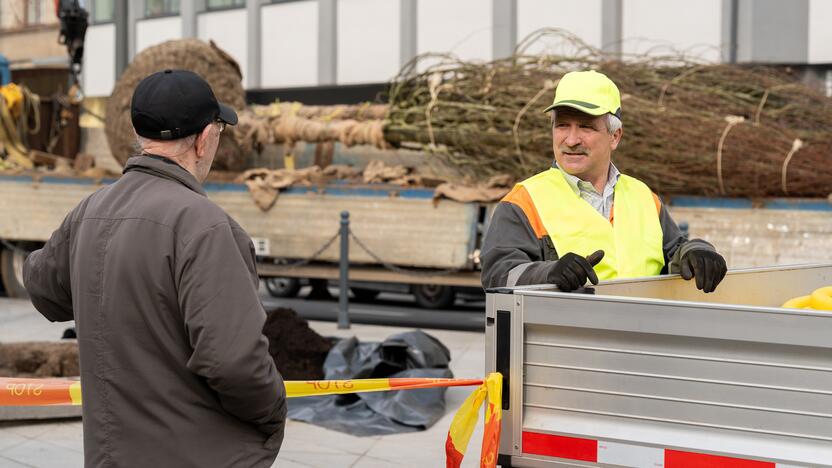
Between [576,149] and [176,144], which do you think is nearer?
[176,144]

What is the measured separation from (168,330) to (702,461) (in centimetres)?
141

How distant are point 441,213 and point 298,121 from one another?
9.84ft

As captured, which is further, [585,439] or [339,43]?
[339,43]

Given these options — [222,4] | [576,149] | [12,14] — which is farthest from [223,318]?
[12,14]

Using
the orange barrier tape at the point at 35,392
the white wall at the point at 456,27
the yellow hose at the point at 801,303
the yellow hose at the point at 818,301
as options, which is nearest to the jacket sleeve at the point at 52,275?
the orange barrier tape at the point at 35,392

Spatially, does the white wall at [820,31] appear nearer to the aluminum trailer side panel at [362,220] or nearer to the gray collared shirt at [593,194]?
the aluminum trailer side panel at [362,220]

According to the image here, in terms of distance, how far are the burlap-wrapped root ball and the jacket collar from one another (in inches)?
435

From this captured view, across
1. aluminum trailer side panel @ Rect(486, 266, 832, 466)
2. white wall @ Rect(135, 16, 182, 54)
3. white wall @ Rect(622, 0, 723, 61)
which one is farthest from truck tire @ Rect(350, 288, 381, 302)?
aluminum trailer side panel @ Rect(486, 266, 832, 466)

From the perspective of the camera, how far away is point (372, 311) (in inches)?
556

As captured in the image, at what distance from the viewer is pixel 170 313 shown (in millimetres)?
2666

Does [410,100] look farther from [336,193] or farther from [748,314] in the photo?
[748,314]

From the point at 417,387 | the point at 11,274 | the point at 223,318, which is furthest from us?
the point at 11,274

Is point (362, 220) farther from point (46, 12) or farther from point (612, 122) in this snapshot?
point (46, 12)

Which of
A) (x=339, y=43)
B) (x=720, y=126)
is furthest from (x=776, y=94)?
(x=339, y=43)
